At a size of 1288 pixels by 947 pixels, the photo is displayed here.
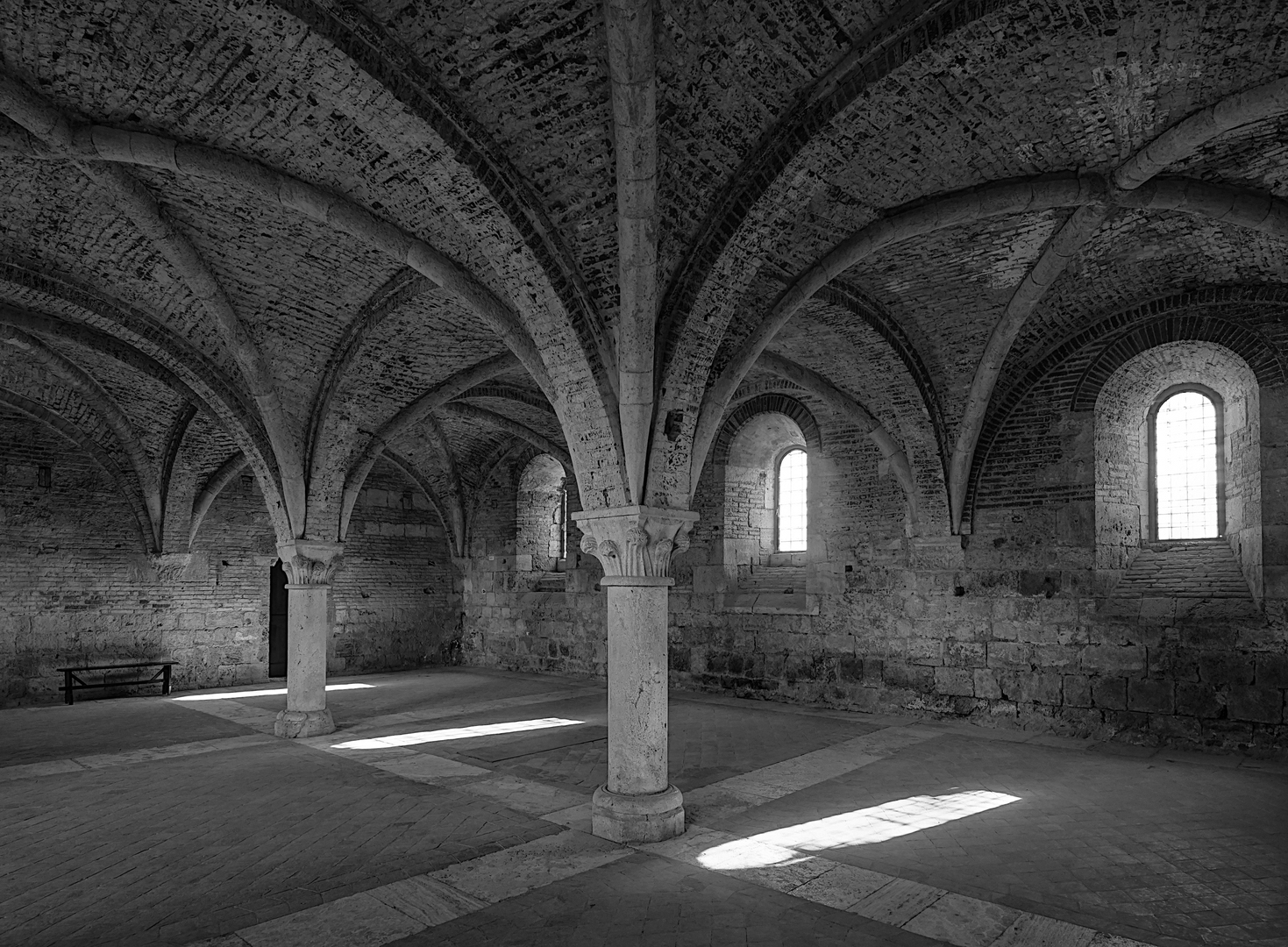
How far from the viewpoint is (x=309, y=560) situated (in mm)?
9641

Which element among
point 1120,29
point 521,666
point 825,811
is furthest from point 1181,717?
point 521,666

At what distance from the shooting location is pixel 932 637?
34.9 feet

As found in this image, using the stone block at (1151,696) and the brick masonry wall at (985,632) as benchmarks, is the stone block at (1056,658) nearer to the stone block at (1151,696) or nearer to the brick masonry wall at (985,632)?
the brick masonry wall at (985,632)

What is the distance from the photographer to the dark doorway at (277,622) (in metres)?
16.0

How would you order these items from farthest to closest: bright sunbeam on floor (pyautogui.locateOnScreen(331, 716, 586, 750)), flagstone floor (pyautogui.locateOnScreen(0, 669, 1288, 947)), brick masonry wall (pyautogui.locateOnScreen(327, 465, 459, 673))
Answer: brick masonry wall (pyautogui.locateOnScreen(327, 465, 459, 673)) → bright sunbeam on floor (pyautogui.locateOnScreen(331, 716, 586, 750)) → flagstone floor (pyautogui.locateOnScreen(0, 669, 1288, 947))

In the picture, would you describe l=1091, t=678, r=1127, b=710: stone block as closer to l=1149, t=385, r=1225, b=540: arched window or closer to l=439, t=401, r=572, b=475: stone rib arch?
l=1149, t=385, r=1225, b=540: arched window

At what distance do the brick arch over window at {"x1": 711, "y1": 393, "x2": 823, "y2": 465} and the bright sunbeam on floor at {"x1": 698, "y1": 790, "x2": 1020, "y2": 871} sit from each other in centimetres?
605

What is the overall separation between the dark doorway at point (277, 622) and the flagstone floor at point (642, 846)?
20.8 ft

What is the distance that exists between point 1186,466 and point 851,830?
645cm

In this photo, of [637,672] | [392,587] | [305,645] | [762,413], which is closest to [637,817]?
[637,672]

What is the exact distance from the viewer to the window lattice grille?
9469 millimetres

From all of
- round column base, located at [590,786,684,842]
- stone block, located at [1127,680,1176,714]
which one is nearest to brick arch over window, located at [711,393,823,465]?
stone block, located at [1127,680,1176,714]

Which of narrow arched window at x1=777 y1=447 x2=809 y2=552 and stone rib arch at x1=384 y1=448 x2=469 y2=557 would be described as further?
stone rib arch at x1=384 y1=448 x2=469 y2=557

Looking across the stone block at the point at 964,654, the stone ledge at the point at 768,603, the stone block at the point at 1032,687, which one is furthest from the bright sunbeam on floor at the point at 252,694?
the stone block at the point at 1032,687
